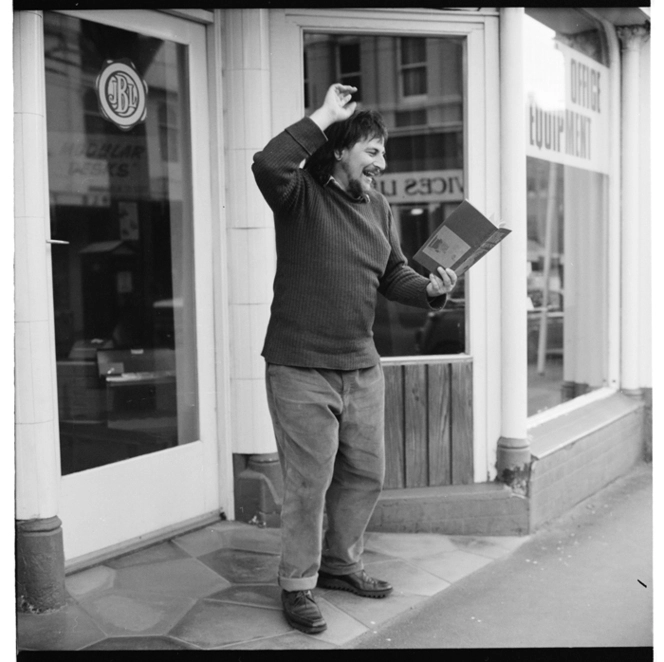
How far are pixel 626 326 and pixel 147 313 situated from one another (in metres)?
3.49

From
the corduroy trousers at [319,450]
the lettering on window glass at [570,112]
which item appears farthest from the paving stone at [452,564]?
the lettering on window glass at [570,112]

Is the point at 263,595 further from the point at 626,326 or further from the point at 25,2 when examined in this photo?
the point at 626,326

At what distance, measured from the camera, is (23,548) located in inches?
132

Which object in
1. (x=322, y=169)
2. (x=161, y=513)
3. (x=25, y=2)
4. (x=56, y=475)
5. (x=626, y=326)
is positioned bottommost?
(x=161, y=513)

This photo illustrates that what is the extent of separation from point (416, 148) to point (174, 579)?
8.48 ft

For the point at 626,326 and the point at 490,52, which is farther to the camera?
the point at 626,326

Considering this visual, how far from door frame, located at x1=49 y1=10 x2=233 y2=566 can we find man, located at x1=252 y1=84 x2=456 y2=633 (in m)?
0.87

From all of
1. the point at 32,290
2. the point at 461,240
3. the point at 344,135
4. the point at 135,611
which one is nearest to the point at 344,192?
the point at 344,135

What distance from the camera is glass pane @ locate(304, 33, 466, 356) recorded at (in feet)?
15.0

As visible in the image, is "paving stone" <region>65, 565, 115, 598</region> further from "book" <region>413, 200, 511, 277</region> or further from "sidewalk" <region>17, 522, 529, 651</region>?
"book" <region>413, 200, 511, 277</region>

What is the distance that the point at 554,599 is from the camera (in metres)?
3.81

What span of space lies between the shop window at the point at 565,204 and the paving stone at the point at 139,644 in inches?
110
